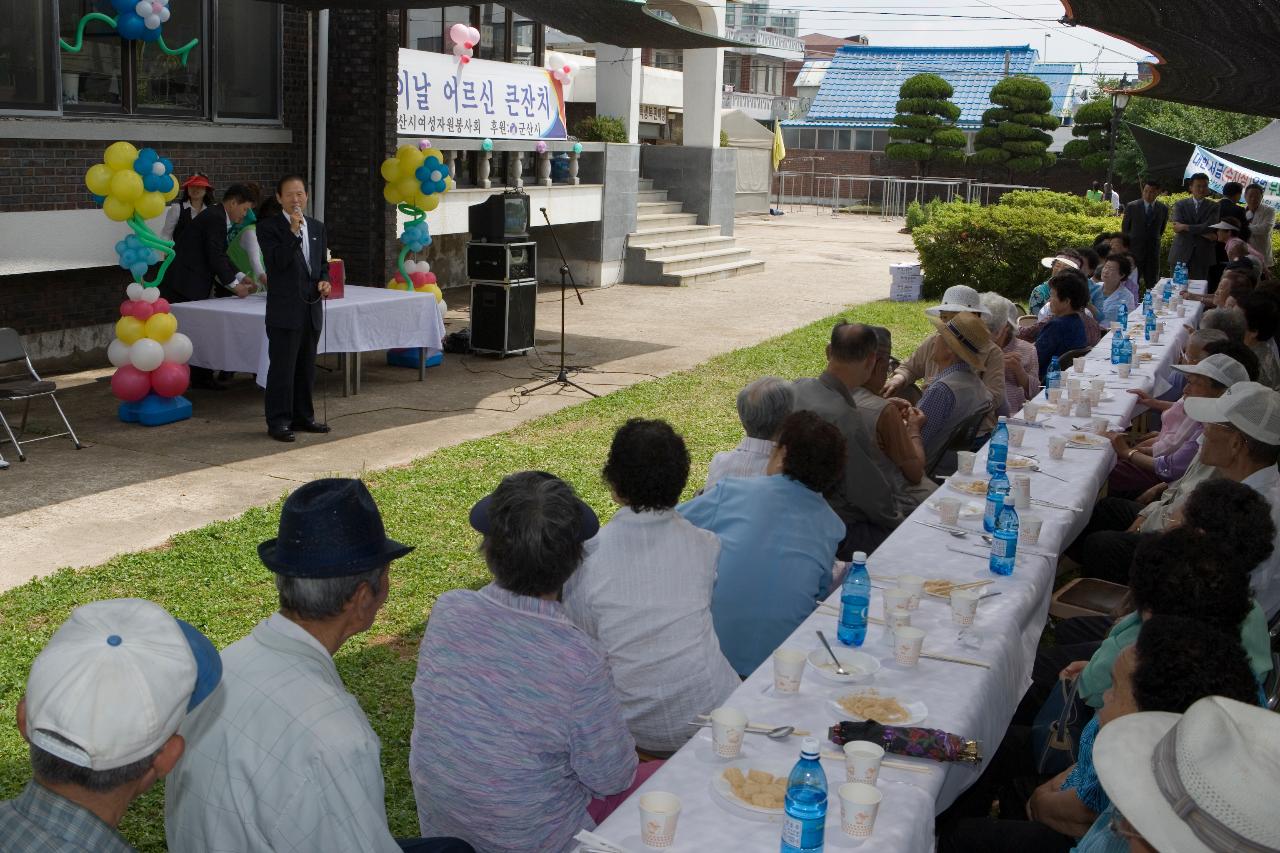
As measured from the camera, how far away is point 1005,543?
182 inches

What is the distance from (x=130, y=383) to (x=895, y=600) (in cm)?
658

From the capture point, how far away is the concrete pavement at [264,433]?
683 centimetres

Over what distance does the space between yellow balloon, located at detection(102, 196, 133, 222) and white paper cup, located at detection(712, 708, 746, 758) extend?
23.5 ft

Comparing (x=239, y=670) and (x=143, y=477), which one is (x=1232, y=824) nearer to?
(x=239, y=670)

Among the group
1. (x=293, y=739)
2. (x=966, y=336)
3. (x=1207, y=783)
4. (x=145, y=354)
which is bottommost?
(x=145, y=354)

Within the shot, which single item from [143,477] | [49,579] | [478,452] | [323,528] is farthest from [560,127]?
[323,528]

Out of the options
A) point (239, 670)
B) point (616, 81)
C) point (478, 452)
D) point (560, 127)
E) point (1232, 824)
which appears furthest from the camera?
point (616, 81)

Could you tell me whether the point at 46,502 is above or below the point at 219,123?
below

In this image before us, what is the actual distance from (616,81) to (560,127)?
2401 mm

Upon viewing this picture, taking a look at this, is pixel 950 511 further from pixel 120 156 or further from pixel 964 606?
pixel 120 156

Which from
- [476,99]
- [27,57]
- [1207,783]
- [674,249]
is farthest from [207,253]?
[674,249]

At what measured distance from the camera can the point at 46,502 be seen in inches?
279

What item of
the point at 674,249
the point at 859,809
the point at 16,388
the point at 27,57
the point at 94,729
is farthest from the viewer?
the point at 674,249

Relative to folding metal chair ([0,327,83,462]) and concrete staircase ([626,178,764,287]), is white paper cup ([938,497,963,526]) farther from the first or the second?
concrete staircase ([626,178,764,287])
